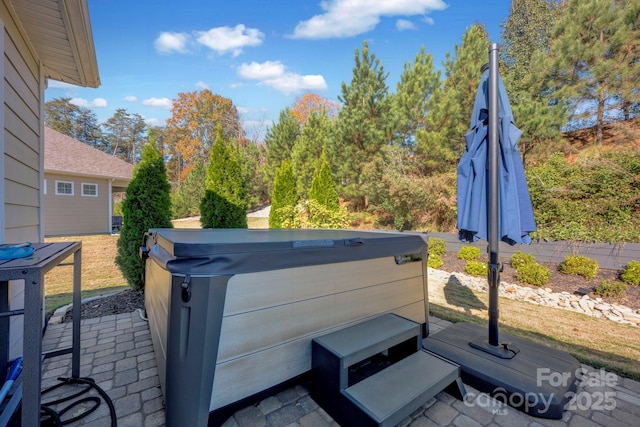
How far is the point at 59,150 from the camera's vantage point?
10.9 meters

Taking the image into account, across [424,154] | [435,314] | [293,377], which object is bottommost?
[435,314]

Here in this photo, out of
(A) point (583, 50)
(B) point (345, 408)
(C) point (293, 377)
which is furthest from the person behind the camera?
(A) point (583, 50)

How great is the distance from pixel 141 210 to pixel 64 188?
9.24 meters

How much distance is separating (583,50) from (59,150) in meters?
17.8

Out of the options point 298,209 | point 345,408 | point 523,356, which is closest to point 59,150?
point 298,209

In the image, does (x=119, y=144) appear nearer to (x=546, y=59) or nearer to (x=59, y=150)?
(x=59, y=150)

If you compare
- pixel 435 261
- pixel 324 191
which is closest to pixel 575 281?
pixel 435 261

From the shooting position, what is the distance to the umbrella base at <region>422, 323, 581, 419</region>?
5.80 feet

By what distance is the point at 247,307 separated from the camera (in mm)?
Answer: 1612

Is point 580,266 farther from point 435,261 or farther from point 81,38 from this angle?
point 81,38

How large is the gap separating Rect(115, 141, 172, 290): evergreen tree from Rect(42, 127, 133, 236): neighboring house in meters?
8.57

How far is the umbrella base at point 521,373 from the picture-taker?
5.80ft

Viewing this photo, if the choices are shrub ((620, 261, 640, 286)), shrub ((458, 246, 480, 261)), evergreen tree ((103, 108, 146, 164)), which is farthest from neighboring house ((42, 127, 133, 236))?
evergreen tree ((103, 108, 146, 164))

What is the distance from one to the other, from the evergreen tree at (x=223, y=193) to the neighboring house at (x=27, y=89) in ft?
8.42
